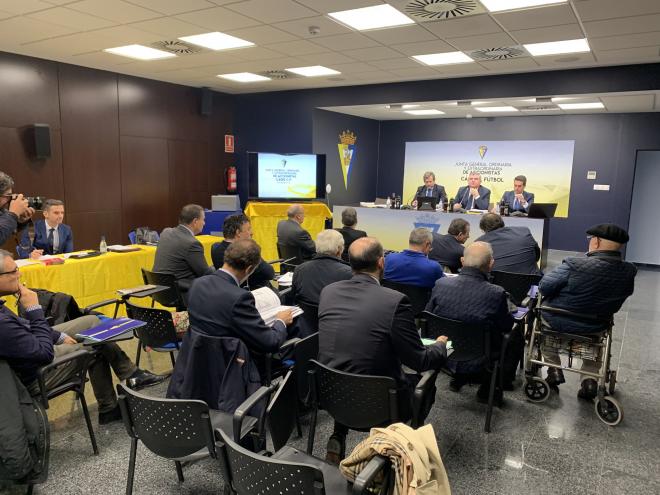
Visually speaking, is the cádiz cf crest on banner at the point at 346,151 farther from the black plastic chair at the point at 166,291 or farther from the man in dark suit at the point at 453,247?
the black plastic chair at the point at 166,291

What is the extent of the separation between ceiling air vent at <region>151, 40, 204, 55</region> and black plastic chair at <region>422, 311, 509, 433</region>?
4293 mm

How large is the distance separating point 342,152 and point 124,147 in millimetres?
4268

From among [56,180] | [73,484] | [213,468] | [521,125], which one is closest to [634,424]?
[213,468]

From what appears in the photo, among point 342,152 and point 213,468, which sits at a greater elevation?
point 342,152

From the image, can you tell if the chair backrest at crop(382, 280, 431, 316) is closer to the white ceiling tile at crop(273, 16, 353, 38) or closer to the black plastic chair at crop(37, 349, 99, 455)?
the black plastic chair at crop(37, 349, 99, 455)

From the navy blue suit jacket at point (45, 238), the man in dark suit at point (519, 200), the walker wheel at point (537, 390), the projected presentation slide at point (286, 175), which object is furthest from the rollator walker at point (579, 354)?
the projected presentation slide at point (286, 175)

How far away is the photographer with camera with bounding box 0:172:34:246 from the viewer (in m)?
3.30

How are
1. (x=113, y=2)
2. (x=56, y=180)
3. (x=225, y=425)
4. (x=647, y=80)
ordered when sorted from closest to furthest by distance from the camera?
(x=225, y=425) < (x=113, y=2) < (x=647, y=80) < (x=56, y=180)

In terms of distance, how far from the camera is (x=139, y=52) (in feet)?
19.8

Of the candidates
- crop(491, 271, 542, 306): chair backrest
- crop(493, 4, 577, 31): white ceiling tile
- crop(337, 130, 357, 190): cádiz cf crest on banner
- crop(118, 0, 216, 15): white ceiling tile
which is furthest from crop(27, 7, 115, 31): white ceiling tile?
crop(337, 130, 357, 190): cádiz cf crest on banner

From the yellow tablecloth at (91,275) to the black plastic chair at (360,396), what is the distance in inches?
120

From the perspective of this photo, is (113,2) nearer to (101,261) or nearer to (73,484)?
(101,261)

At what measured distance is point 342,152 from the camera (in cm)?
1006

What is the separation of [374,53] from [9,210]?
4.17m
